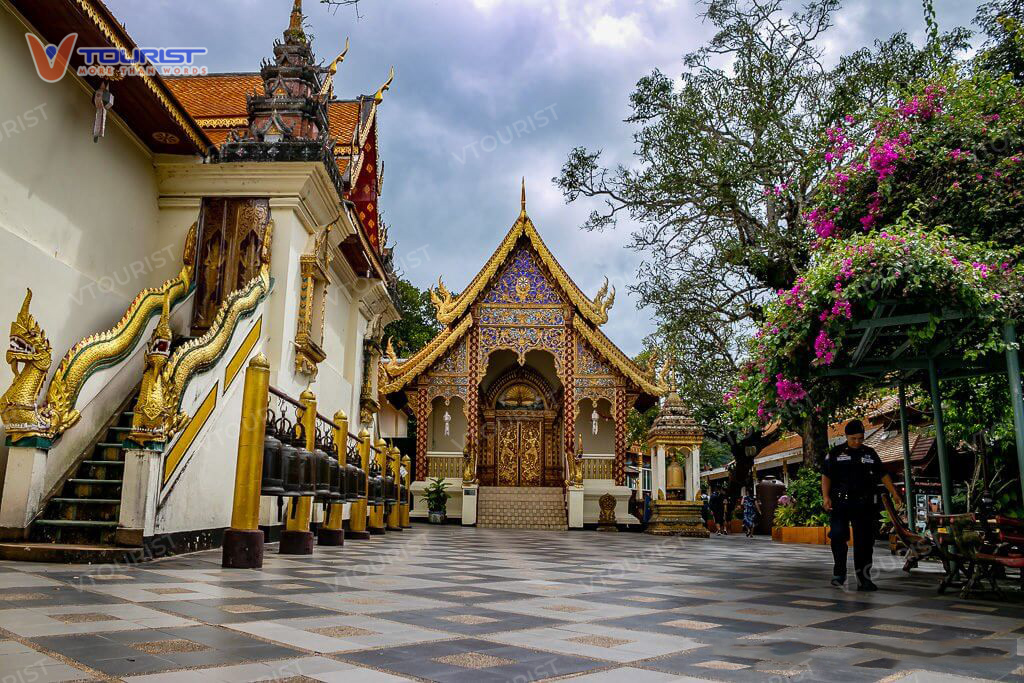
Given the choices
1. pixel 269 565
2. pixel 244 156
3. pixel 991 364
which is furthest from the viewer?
pixel 244 156

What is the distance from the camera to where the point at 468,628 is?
10.9ft

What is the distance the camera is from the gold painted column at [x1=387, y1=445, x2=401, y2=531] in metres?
13.2

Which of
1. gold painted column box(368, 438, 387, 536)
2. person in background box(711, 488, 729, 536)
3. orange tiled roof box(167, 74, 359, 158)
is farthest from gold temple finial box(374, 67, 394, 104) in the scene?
person in background box(711, 488, 729, 536)

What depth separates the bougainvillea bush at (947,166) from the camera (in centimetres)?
627

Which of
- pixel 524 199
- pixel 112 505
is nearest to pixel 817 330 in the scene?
pixel 112 505

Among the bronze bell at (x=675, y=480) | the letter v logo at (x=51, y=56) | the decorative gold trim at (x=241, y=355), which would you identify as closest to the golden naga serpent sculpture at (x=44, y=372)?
the decorative gold trim at (x=241, y=355)

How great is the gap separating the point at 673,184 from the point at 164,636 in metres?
13.1

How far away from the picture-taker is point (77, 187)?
7.38 m

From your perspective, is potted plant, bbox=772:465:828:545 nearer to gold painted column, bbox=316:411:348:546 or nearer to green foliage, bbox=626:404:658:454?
gold painted column, bbox=316:411:348:546

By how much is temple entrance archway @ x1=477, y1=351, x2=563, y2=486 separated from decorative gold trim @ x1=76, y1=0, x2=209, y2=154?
12.3 m

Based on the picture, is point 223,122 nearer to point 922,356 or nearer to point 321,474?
point 321,474

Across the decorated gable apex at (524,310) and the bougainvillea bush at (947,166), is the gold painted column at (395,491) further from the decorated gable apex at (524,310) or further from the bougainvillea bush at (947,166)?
the bougainvillea bush at (947,166)

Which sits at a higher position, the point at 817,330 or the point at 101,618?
the point at 817,330

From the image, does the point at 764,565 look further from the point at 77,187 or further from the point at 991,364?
the point at 77,187
